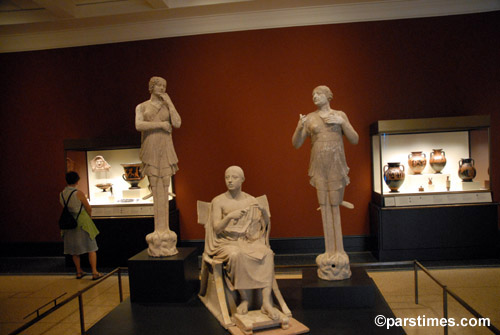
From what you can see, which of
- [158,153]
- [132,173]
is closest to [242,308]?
[158,153]

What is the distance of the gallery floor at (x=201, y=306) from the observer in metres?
3.60

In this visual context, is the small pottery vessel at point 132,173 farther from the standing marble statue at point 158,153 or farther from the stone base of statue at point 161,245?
the stone base of statue at point 161,245

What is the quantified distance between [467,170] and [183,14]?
5133 millimetres

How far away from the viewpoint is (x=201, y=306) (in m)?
4.05

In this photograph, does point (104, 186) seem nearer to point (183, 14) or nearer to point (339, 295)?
point (183, 14)

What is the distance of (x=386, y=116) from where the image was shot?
255 inches

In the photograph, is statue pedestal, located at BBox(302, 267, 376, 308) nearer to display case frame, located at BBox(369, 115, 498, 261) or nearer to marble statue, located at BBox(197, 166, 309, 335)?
marble statue, located at BBox(197, 166, 309, 335)

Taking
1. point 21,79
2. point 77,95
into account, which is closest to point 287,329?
point 77,95

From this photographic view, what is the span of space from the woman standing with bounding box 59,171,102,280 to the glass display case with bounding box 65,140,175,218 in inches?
23.0

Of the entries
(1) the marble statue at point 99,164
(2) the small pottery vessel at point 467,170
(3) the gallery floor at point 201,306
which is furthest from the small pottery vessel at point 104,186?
(2) the small pottery vessel at point 467,170

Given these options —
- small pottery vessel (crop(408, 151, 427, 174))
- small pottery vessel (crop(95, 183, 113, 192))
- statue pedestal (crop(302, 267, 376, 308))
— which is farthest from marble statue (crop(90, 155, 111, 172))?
small pottery vessel (crop(408, 151, 427, 174))

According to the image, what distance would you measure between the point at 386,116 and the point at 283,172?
1.92 metres

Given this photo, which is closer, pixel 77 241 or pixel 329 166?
pixel 329 166

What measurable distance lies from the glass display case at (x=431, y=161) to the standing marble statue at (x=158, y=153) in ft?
10.4
